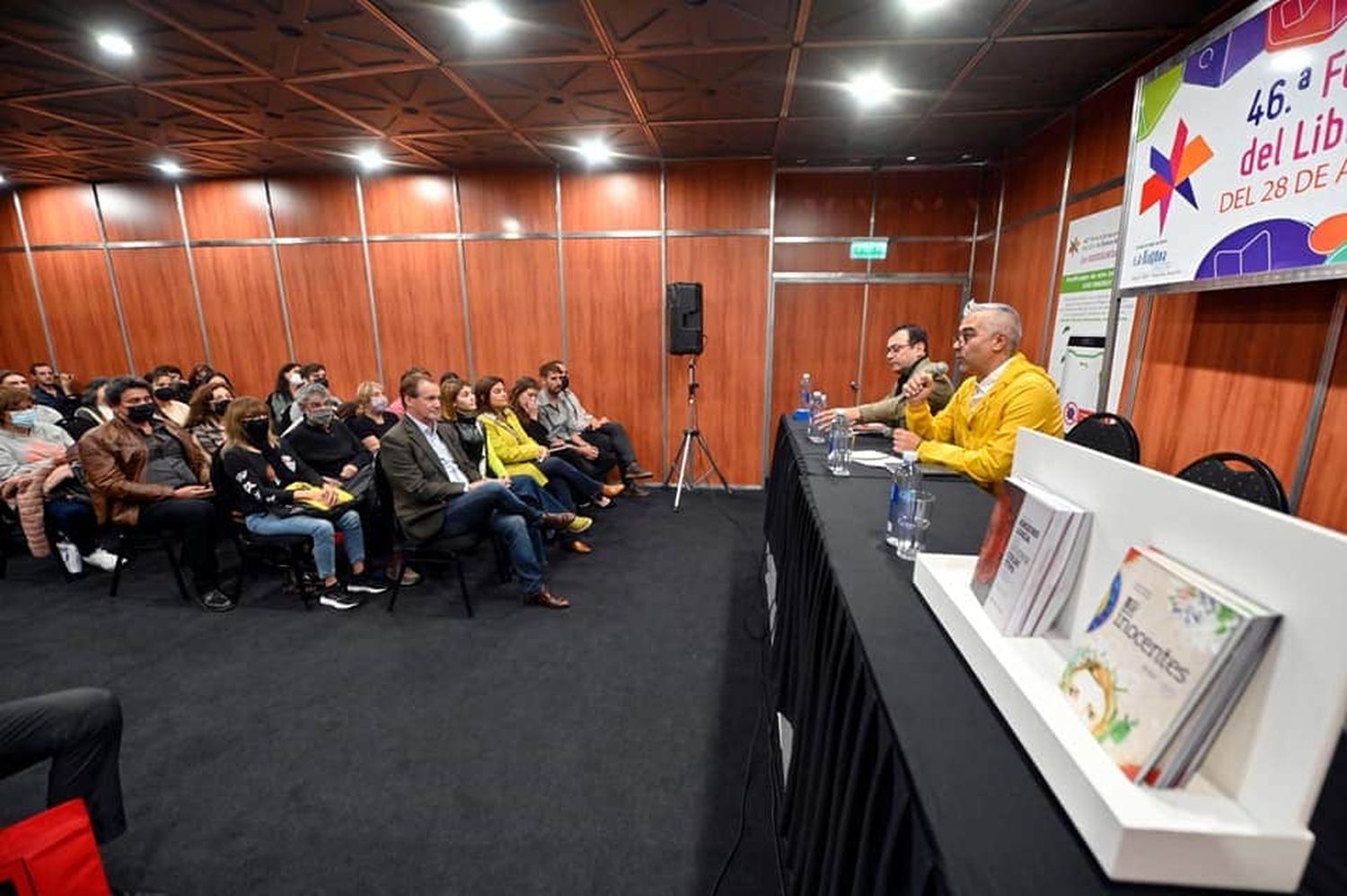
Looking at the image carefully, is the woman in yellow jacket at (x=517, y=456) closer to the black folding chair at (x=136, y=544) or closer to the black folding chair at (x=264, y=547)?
the black folding chair at (x=264, y=547)

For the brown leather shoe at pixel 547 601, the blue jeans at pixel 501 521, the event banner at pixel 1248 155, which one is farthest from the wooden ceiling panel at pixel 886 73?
the brown leather shoe at pixel 547 601

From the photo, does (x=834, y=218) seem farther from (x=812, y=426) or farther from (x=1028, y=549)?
(x=1028, y=549)

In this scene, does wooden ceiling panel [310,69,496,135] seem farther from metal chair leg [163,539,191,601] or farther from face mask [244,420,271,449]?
metal chair leg [163,539,191,601]

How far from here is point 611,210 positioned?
525 centimetres

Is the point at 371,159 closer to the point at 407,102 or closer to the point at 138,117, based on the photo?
the point at 138,117

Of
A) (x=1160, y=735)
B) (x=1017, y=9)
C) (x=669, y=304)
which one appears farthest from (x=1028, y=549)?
(x=669, y=304)

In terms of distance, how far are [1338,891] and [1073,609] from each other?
39cm

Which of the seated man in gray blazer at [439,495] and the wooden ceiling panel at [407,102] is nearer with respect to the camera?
the seated man in gray blazer at [439,495]

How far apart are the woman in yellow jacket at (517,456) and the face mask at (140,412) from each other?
1.83 meters

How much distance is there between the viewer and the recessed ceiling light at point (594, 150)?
14.7 feet

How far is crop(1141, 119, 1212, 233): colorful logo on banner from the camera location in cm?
232

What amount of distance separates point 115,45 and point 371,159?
2.21 m

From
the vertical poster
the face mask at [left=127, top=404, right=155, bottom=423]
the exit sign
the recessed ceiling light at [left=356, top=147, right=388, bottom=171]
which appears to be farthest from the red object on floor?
the exit sign

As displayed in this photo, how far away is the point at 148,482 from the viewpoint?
10.8 feet
